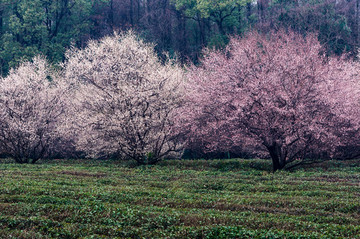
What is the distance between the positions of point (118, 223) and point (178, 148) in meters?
21.1

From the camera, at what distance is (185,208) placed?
13680 millimetres

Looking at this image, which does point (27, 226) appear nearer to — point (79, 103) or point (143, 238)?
point (143, 238)

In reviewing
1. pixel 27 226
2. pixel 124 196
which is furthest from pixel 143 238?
pixel 124 196

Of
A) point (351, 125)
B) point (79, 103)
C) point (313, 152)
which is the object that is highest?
point (79, 103)

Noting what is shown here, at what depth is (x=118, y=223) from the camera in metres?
11.5

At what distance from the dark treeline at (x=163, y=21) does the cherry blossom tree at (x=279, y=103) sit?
81.7 ft

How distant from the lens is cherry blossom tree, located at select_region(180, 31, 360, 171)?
985 inches

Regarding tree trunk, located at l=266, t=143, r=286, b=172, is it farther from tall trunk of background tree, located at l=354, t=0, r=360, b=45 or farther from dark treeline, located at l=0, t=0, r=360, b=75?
tall trunk of background tree, located at l=354, t=0, r=360, b=45

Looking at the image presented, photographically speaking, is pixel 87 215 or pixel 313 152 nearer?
pixel 87 215

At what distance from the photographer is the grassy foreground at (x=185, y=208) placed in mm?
10758

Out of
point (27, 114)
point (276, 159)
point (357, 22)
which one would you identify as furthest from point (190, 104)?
point (357, 22)

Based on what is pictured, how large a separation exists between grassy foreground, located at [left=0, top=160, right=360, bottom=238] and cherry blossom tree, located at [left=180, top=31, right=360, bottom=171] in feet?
15.0

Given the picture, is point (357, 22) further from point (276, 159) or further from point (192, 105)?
point (276, 159)

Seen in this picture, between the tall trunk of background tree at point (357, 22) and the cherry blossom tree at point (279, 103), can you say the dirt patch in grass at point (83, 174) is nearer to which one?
the cherry blossom tree at point (279, 103)
